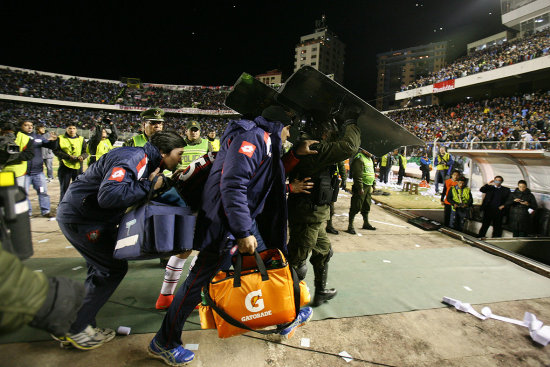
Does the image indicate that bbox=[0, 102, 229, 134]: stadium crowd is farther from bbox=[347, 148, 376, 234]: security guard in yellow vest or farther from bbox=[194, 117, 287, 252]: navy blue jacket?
bbox=[194, 117, 287, 252]: navy blue jacket

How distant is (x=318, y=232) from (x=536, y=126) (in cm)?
2369

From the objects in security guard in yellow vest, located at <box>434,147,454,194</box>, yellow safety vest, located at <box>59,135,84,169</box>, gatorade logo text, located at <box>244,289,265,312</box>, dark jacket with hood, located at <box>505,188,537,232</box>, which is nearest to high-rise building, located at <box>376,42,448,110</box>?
security guard in yellow vest, located at <box>434,147,454,194</box>

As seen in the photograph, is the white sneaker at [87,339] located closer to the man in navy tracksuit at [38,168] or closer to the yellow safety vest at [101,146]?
the man in navy tracksuit at [38,168]

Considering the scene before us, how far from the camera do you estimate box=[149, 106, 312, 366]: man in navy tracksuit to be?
162 centimetres

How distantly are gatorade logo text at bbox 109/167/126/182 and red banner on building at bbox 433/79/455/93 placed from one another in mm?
37696

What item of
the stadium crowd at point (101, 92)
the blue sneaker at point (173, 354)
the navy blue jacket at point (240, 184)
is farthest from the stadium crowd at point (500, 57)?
the blue sneaker at point (173, 354)

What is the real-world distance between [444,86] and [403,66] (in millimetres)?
71786

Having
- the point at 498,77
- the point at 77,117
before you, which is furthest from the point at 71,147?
the point at 77,117

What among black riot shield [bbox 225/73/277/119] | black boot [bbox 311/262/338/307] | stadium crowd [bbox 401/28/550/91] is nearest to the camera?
black riot shield [bbox 225/73/277/119]

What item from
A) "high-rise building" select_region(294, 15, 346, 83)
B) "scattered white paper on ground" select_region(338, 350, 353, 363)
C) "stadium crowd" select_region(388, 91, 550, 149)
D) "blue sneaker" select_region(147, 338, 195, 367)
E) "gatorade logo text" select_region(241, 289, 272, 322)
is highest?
"high-rise building" select_region(294, 15, 346, 83)

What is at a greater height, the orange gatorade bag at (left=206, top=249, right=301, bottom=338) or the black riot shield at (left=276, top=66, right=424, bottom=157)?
the black riot shield at (left=276, top=66, right=424, bottom=157)

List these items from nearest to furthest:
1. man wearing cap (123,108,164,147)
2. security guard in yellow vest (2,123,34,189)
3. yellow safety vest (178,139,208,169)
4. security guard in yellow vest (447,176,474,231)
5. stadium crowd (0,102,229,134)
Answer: man wearing cap (123,108,164,147), security guard in yellow vest (2,123,34,189), yellow safety vest (178,139,208,169), security guard in yellow vest (447,176,474,231), stadium crowd (0,102,229,134)

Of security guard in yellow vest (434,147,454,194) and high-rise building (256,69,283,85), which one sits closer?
security guard in yellow vest (434,147,454,194)

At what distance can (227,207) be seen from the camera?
161cm
